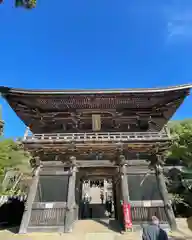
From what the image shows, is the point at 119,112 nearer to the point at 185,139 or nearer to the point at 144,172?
the point at 144,172

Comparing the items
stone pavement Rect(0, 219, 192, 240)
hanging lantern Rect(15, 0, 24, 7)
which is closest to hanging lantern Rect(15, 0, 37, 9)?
hanging lantern Rect(15, 0, 24, 7)

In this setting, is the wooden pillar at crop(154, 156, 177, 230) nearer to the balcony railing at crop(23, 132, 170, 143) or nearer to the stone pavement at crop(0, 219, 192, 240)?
the stone pavement at crop(0, 219, 192, 240)

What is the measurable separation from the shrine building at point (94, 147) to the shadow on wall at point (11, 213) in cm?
449

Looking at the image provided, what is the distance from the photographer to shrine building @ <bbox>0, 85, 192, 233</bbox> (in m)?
9.24

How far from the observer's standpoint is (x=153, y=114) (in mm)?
13086

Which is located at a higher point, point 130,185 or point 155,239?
point 130,185

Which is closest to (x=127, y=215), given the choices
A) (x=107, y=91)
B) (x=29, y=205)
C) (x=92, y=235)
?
(x=92, y=235)

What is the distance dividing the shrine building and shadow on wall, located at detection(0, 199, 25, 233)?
449 cm

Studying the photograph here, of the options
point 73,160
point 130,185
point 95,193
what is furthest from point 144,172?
point 95,193

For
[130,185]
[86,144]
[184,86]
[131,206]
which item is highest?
[184,86]

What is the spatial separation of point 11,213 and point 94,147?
9.08 m

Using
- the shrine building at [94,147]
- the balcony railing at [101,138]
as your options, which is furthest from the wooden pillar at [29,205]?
the balcony railing at [101,138]

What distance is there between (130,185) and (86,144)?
375 centimetres

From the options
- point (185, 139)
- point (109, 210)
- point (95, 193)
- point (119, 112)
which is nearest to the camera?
point (119, 112)
